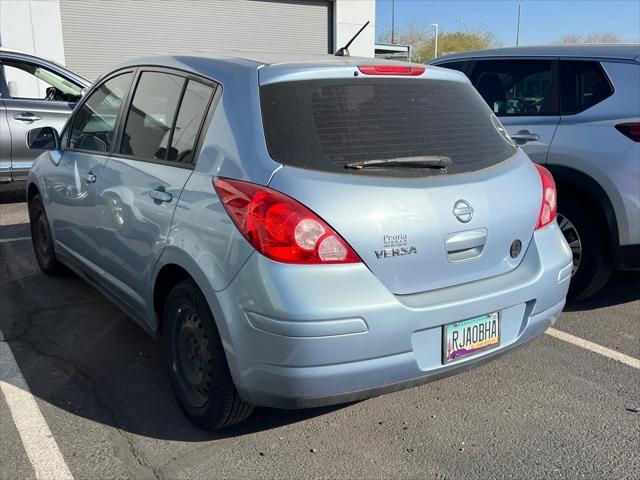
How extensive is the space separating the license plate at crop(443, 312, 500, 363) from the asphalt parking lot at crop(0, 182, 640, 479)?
0.47 meters

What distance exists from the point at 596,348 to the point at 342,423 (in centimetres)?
181

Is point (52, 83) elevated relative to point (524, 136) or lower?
elevated

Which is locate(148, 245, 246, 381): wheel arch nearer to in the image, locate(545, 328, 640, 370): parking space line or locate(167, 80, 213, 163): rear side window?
locate(167, 80, 213, 163): rear side window

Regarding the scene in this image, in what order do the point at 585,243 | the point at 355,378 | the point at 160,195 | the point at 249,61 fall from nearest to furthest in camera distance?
the point at 355,378, the point at 249,61, the point at 160,195, the point at 585,243

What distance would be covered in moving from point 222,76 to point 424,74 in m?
0.96

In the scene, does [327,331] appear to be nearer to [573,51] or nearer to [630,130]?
[630,130]

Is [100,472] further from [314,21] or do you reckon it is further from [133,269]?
[314,21]

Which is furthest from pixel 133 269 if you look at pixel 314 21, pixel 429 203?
pixel 314 21

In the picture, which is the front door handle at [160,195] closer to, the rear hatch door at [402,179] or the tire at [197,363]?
the tire at [197,363]

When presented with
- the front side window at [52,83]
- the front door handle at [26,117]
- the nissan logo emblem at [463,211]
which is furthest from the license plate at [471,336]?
the front side window at [52,83]

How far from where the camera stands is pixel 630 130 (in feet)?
13.3

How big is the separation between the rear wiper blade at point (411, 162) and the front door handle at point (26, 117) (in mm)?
6333

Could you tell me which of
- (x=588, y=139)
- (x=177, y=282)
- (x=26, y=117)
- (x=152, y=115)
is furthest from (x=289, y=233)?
(x=26, y=117)

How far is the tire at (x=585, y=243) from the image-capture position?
4.36 m
